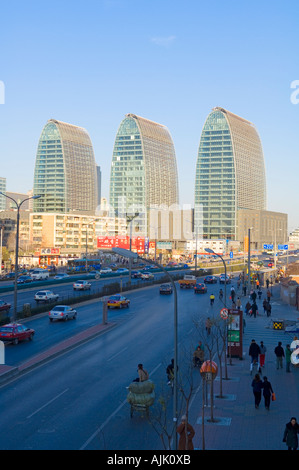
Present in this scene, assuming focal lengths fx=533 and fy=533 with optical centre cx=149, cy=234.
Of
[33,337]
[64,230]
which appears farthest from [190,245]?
[33,337]

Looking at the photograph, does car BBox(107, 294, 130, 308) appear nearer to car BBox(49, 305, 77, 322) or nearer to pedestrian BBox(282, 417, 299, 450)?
car BBox(49, 305, 77, 322)

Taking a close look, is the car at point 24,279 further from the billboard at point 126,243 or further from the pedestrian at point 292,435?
the pedestrian at point 292,435

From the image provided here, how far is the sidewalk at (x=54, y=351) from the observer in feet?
76.9

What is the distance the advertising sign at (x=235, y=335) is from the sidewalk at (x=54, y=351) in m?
8.81

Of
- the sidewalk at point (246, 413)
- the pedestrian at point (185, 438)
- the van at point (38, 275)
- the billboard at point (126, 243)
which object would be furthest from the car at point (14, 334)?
the billboard at point (126, 243)

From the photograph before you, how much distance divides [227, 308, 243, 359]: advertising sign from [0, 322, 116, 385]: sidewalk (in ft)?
28.9

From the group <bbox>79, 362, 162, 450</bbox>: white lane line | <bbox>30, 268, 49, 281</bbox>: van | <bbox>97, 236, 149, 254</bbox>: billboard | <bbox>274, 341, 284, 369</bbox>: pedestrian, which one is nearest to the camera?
<bbox>79, 362, 162, 450</bbox>: white lane line

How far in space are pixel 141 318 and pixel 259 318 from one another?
1023cm

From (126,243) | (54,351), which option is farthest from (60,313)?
(126,243)

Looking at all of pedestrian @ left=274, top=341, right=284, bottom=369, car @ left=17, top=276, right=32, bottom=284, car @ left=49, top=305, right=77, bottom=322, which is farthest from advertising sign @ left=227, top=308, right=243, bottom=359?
car @ left=17, top=276, right=32, bottom=284

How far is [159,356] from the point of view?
93.1 feet

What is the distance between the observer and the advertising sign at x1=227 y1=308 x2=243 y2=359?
2852 cm

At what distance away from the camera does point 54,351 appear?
92.7 feet
